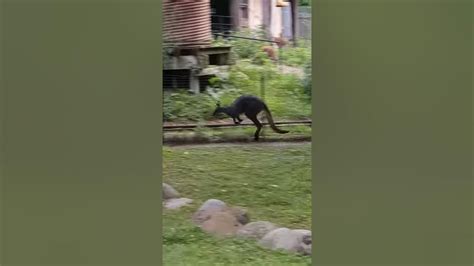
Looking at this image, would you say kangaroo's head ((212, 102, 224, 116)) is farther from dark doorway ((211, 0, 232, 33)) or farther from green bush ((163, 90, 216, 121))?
dark doorway ((211, 0, 232, 33))

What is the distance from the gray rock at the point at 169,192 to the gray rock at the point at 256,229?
11.0 inches

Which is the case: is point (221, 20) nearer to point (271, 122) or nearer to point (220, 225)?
point (271, 122)

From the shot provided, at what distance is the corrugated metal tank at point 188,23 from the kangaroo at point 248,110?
26 cm

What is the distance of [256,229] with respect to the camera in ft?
7.20

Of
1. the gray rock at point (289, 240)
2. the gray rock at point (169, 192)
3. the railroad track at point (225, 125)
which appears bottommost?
the gray rock at point (289, 240)

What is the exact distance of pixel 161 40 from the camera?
6.86 feet

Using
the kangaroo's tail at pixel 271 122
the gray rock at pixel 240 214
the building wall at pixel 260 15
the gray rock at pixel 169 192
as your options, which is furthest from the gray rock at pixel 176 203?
the building wall at pixel 260 15

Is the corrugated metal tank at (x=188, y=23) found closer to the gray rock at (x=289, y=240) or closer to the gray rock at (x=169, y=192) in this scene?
the gray rock at (x=169, y=192)

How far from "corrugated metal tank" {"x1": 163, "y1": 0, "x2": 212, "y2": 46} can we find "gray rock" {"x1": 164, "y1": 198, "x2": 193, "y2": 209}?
0.59 meters

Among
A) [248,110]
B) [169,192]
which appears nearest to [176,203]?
[169,192]

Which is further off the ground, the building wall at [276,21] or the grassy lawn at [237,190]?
the building wall at [276,21]

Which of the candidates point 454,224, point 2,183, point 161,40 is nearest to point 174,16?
point 161,40

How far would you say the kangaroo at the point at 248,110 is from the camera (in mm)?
2221

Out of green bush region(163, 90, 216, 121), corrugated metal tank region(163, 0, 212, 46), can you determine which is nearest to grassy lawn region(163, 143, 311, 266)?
green bush region(163, 90, 216, 121)
